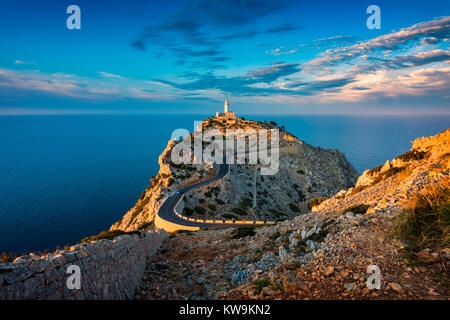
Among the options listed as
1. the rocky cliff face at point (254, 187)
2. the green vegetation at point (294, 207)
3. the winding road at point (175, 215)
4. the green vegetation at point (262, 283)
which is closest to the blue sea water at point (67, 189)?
the rocky cliff face at point (254, 187)

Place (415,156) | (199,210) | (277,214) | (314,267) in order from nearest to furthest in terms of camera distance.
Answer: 1. (314,267)
2. (415,156)
3. (199,210)
4. (277,214)

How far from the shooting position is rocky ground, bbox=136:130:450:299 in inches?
243

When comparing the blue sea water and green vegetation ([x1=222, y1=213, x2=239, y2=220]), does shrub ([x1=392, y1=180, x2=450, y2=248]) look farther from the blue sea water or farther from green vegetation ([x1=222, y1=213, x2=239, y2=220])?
the blue sea water

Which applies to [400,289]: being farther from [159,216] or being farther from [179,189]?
[179,189]

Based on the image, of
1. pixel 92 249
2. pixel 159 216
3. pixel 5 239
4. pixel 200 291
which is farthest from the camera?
pixel 5 239

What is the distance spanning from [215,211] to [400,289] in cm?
3938

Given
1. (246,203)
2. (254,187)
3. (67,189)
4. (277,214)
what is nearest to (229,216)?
(246,203)

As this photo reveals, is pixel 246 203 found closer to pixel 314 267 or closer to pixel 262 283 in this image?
pixel 314 267

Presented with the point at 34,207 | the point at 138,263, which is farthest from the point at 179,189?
the point at 34,207

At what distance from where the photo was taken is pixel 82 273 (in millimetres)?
6867

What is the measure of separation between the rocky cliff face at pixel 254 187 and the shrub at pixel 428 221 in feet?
114

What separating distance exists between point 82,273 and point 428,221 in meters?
10.9

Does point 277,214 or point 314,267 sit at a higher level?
point 314,267
